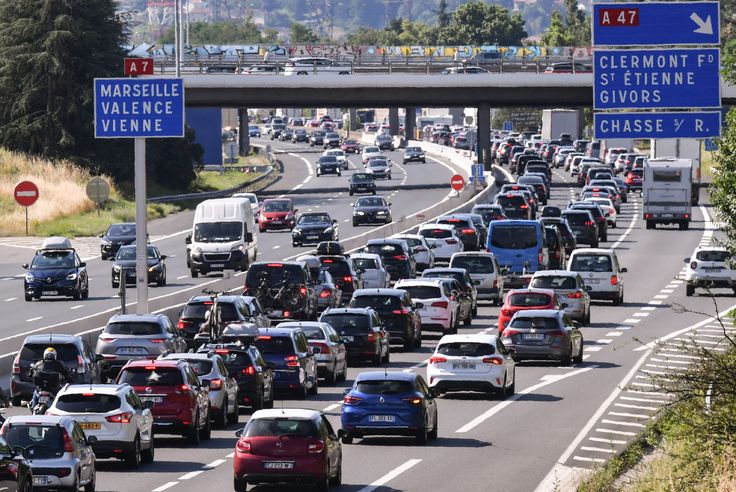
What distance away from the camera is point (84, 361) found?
34.5 meters

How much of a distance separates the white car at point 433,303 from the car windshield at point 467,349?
12836 mm

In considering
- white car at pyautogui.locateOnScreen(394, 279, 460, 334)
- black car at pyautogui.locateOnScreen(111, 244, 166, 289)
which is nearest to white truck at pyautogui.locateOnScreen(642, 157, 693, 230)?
black car at pyautogui.locateOnScreen(111, 244, 166, 289)

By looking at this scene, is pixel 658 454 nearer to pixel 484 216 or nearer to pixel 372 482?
pixel 372 482

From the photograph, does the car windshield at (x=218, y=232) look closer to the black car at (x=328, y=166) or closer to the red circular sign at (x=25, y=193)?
the red circular sign at (x=25, y=193)

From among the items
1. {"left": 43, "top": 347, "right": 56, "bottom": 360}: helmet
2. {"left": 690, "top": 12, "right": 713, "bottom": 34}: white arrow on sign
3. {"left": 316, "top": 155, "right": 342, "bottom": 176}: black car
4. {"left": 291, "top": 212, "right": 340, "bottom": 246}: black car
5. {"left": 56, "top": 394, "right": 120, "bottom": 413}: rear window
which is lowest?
{"left": 316, "top": 155, "right": 342, "bottom": 176}: black car

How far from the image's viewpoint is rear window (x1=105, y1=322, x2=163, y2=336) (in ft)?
124

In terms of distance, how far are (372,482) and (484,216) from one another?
178 ft

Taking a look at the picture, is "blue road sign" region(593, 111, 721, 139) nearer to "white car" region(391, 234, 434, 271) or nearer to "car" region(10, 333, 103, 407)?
"car" region(10, 333, 103, 407)

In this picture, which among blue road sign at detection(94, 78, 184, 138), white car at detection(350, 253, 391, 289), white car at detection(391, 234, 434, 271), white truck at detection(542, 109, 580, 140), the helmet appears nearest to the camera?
the helmet

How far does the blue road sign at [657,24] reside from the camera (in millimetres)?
33594

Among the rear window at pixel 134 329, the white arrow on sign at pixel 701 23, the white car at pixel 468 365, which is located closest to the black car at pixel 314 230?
the rear window at pixel 134 329

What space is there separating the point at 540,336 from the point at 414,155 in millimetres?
105736

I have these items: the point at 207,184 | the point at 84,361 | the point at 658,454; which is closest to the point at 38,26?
the point at 207,184

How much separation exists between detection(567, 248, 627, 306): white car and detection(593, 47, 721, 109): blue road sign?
22.2 meters
